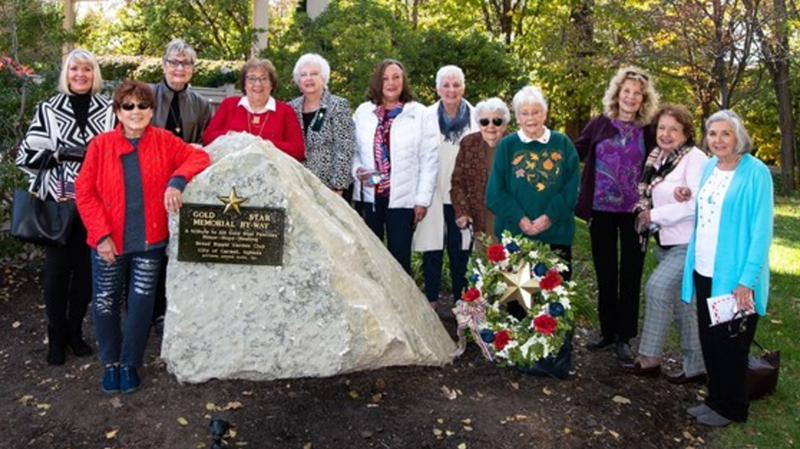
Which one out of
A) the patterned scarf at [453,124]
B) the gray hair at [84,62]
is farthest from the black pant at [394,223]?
the gray hair at [84,62]

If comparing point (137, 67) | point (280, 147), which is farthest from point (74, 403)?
point (137, 67)

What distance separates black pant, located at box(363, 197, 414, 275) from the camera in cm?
539

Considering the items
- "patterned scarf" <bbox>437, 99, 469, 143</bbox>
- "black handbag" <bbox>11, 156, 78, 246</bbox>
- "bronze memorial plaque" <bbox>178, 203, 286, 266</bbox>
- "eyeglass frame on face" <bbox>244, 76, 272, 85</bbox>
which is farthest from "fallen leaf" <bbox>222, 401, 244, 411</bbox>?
"patterned scarf" <bbox>437, 99, 469, 143</bbox>

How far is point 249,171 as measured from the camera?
4195mm

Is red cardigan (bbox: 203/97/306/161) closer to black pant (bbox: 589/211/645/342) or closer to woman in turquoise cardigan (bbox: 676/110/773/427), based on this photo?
black pant (bbox: 589/211/645/342)

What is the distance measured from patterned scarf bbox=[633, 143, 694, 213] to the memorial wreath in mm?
681

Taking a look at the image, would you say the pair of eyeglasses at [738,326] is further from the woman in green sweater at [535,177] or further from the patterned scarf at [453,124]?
the patterned scarf at [453,124]

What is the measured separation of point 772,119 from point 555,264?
82.2ft

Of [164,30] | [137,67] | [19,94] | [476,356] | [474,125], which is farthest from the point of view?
[164,30]

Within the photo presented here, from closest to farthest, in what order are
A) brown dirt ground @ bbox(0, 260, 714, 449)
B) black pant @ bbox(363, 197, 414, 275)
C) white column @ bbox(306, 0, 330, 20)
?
brown dirt ground @ bbox(0, 260, 714, 449), black pant @ bbox(363, 197, 414, 275), white column @ bbox(306, 0, 330, 20)

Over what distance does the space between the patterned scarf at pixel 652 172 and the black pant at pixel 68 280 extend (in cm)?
352

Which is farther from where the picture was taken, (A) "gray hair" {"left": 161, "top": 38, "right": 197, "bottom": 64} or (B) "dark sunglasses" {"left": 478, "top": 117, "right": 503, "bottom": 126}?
(B) "dark sunglasses" {"left": 478, "top": 117, "right": 503, "bottom": 126}

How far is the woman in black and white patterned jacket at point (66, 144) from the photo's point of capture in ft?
14.6

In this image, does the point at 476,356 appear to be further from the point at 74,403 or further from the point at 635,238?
the point at 74,403
